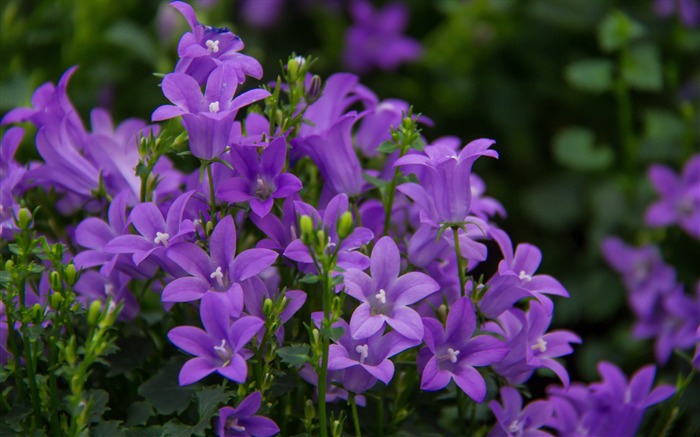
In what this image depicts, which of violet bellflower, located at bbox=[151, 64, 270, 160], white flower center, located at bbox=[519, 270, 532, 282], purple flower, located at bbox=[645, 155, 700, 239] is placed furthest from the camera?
purple flower, located at bbox=[645, 155, 700, 239]

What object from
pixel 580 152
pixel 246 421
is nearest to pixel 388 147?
pixel 246 421

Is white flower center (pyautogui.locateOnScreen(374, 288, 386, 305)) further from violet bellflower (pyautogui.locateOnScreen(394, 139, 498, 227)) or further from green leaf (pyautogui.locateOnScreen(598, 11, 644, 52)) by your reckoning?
green leaf (pyautogui.locateOnScreen(598, 11, 644, 52))

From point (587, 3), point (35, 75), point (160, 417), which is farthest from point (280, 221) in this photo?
point (587, 3)

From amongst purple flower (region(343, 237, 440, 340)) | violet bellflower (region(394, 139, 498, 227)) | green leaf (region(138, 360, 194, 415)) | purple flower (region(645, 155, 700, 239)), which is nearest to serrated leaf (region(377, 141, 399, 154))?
violet bellflower (region(394, 139, 498, 227))

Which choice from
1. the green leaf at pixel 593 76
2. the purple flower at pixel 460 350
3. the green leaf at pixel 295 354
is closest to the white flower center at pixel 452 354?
the purple flower at pixel 460 350

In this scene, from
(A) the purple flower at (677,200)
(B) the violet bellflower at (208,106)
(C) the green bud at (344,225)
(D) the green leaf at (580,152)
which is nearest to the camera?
(C) the green bud at (344,225)

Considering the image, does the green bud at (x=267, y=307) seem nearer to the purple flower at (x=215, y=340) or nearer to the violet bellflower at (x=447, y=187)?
the purple flower at (x=215, y=340)

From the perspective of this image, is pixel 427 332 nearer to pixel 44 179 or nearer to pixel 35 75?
pixel 44 179
